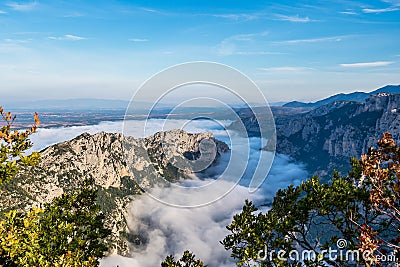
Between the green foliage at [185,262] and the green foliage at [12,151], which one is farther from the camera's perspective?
the green foliage at [185,262]

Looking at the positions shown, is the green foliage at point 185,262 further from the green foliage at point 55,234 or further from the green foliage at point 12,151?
the green foliage at point 12,151

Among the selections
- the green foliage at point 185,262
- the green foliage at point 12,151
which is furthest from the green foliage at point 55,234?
the green foliage at point 185,262

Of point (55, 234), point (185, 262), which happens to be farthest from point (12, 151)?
point (185, 262)

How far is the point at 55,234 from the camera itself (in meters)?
17.4

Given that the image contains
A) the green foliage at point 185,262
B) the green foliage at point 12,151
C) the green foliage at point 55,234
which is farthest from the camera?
the green foliage at point 185,262

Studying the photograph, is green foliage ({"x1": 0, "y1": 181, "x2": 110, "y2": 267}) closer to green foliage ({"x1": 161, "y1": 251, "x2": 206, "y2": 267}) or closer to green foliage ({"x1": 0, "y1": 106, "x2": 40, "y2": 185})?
green foliage ({"x1": 0, "y1": 106, "x2": 40, "y2": 185})

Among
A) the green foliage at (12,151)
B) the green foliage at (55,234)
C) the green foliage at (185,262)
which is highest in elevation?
the green foliage at (12,151)

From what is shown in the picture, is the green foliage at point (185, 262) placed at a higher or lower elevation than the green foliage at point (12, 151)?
lower

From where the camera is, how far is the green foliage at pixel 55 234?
44.1ft

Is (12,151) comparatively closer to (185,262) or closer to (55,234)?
(55,234)

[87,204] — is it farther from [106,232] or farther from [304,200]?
[304,200]

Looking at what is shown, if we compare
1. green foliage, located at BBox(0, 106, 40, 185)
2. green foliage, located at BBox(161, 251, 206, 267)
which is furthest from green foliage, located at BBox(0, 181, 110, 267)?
green foliage, located at BBox(161, 251, 206, 267)

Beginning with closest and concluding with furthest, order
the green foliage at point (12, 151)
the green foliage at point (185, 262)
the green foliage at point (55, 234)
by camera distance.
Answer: the green foliage at point (55, 234) → the green foliage at point (12, 151) → the green foliage at point (185, 262)

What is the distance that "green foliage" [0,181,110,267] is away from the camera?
1345 cm
